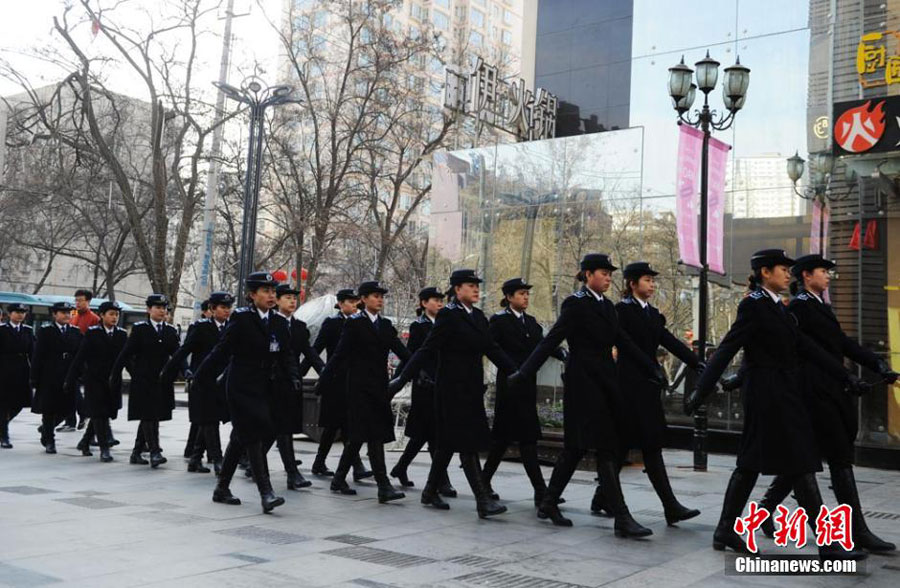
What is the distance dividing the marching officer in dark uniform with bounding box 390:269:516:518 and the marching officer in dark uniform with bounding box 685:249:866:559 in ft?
7.00

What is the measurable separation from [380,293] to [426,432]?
158 centimetres

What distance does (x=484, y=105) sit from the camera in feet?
65.5

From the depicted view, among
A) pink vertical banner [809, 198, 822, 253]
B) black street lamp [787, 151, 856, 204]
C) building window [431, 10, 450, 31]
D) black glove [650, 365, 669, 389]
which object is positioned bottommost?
black glove [650, 365, 669, 389]

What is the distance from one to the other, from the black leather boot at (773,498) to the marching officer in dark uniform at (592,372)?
111 centimetres

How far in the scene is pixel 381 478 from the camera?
8.98 metres

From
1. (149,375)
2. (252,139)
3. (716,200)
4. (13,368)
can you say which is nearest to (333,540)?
(149,375)

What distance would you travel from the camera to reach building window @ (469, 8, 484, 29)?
94.2 meters

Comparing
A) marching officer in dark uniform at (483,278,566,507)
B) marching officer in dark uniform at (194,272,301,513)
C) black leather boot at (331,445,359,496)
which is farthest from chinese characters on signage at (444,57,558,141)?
marching officer in dark uniform at (194,272,301,513)

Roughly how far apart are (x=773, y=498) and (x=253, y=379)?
174 inches

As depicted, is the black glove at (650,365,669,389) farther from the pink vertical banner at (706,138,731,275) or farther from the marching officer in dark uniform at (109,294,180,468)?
the pink vertical banner at (706,138,731,275)

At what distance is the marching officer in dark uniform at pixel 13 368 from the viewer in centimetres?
1338

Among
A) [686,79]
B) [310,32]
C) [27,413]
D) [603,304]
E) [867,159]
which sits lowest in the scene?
[27,413]

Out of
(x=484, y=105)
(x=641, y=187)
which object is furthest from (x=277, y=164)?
(x=641, y=187)

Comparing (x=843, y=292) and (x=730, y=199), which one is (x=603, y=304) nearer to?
(x=843, y=292)
